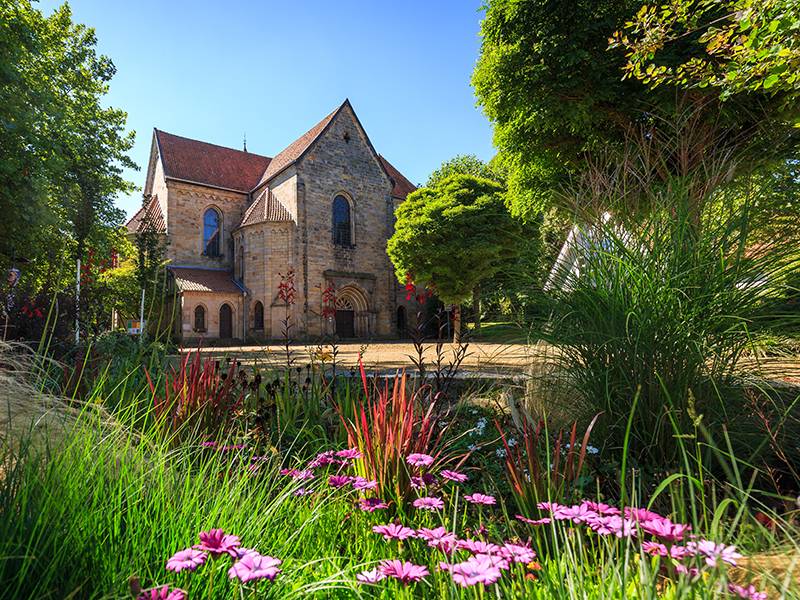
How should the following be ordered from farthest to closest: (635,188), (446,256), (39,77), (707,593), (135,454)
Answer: (446,256)
(39,77)
(635,188)
(135,454)
(707,593)

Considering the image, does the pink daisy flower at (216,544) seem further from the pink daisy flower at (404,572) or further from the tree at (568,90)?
the tree at (568,90)

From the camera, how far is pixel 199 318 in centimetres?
2545

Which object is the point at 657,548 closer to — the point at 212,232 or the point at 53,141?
the point at 53,141

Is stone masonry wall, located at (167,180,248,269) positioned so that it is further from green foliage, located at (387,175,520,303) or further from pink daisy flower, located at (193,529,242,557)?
pink daisy flower, located at (193,529,242,557)

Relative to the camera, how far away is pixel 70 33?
18141mm

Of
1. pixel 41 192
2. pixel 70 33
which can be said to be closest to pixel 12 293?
pixel 41 192

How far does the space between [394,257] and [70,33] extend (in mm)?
16470

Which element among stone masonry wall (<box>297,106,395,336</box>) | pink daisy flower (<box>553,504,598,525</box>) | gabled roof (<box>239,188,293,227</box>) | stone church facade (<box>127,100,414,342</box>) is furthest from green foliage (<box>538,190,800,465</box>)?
gabled roof (<box>239,188,293,227</box>)

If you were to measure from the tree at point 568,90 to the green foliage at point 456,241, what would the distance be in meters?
10.4

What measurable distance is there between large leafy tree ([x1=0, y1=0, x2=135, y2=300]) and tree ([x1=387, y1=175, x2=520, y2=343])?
1301 centimetres

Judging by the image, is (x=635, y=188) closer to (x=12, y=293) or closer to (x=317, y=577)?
(x=317, y=577)

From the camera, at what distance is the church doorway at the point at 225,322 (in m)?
26.2

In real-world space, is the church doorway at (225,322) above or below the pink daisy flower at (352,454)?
above

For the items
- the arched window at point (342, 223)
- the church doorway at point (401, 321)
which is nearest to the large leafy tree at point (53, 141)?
the arched window at point (342, 223)
